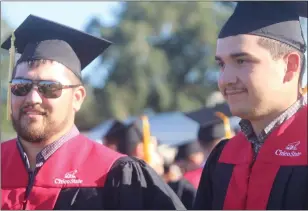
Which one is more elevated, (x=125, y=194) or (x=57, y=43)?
(x=57, y=43)

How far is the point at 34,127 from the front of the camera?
10.2ft

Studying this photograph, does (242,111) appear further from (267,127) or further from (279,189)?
(279,189)

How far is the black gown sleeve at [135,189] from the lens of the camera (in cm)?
304

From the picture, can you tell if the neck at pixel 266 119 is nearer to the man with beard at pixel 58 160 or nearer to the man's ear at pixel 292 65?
the man's ear at pixel 292 65

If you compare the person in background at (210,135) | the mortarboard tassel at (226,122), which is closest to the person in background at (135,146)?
the person in background at (210,135)

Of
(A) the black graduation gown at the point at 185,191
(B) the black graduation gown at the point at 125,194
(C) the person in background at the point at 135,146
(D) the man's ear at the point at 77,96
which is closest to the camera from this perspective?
(B) the black graduation gown at the point at 125,194

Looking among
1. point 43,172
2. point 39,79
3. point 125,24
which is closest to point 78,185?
point 43,172

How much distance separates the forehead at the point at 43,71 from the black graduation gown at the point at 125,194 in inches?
21.2

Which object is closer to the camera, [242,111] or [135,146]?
[242,111]

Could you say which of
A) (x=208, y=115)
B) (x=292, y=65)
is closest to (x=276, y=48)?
(x=292, y=65)

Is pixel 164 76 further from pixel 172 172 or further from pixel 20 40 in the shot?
pixel 20 40

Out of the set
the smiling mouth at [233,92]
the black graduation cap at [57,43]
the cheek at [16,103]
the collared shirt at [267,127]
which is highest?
the black graduation cap at [57,43]

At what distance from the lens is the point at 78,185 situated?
309cm

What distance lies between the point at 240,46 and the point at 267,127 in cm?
40
